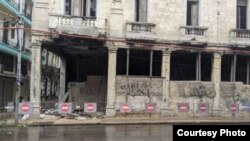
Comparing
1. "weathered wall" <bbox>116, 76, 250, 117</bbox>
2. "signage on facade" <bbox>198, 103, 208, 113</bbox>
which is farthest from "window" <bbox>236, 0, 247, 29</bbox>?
"signage on facade" <bbox>198, 103, 208, 113</bbox>

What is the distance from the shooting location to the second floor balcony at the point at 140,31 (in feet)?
85.9

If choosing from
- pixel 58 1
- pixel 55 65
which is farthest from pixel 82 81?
pixel 55 65

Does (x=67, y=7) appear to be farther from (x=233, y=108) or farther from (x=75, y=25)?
(x=233, y=108)

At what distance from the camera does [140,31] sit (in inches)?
1041

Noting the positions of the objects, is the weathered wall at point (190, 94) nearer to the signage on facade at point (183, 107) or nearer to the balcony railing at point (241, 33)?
the signage on facade at point (183, 107)

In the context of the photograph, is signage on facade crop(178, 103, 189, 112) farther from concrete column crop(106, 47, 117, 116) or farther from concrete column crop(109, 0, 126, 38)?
concrete column crop(109, 0, 126, 38)

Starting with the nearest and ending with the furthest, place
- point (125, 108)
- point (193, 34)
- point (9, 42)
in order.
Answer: point (125, 108) → point (193, 34) → point (9, 42)

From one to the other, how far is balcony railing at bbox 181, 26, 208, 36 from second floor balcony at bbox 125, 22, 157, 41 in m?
2.30

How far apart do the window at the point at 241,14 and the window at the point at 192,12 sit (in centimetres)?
307

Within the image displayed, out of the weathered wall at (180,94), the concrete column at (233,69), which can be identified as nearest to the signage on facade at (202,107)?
the weathered wall at (180,94)

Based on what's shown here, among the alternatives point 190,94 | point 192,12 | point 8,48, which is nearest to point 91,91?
point 190,94

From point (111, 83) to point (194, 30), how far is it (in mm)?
6778

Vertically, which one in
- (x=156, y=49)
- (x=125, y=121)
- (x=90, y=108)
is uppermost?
(x=156, y=49)

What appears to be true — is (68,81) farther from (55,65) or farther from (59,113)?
(55,65)
